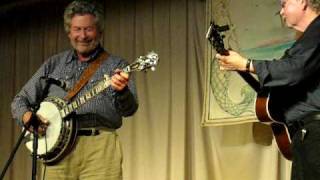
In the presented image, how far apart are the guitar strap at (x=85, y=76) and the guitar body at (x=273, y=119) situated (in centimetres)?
83

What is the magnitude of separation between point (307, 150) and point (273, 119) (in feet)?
0.94

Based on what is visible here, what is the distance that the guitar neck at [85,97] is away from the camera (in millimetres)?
2865

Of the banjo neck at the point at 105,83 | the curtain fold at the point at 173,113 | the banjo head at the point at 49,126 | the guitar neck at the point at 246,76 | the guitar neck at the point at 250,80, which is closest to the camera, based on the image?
the guitar neck at the point at 246,76

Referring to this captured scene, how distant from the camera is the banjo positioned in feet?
9.36

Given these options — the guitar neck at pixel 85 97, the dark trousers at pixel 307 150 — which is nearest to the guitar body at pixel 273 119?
the dark trousers at pixel 307 150

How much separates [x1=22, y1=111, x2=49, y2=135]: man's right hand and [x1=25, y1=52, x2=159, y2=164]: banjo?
0.07 feet

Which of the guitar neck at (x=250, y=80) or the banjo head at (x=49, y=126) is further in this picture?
the banjo head at (x=49, y=126)

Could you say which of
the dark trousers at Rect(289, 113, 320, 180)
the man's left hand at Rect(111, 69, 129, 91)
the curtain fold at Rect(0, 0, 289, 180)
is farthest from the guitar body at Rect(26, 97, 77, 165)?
the curtain fold at Rect(0, 0, 289, 180)

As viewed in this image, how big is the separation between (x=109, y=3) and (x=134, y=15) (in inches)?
11.9

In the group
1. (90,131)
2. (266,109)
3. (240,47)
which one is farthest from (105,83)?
(240,47)

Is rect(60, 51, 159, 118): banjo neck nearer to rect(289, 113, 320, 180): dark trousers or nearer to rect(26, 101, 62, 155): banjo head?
rect(26, 101, 62, 155): banjo head

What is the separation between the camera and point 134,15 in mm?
5008

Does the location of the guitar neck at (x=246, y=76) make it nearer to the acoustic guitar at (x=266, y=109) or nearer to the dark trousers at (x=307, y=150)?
the acoustic guitar at (x=266, y=109)

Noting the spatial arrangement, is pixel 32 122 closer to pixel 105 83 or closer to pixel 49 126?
pixel 49 126
